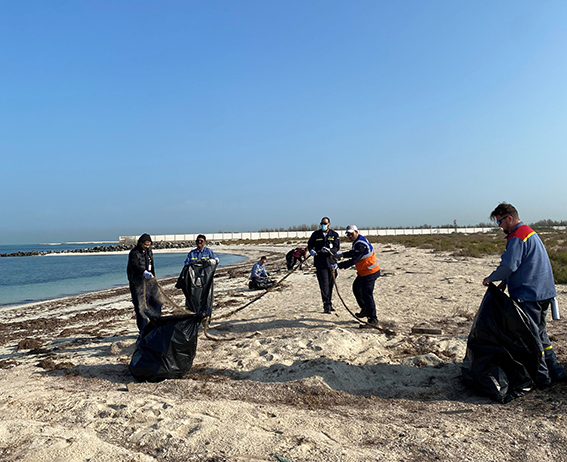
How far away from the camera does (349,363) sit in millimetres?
5047

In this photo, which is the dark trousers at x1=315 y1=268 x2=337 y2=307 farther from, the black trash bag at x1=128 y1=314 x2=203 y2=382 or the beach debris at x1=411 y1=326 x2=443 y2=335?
the black trash bag at x1=128 y1=314 x2=203 y2=382

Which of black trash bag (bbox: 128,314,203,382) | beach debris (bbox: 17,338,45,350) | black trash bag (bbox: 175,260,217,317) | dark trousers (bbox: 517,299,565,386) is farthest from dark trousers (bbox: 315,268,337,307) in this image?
beach debris (bbox: 17,338,45,350)

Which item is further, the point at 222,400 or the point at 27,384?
the point at 27,384

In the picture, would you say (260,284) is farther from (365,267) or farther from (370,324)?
(370,324)

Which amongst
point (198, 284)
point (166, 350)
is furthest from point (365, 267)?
point (166, 350)

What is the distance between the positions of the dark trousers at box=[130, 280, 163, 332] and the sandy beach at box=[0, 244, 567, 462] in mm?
428

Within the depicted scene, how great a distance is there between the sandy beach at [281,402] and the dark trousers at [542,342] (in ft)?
0.40

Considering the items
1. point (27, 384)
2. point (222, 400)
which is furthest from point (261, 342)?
point (27, 384)

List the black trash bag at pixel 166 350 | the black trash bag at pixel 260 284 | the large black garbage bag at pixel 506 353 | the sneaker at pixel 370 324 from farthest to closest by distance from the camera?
the black trash bag at pixel 260 284, the sneaker at pixel 370 324, the black trash bag at pixel 166 350, the large black garbage bag at pixel 506 353

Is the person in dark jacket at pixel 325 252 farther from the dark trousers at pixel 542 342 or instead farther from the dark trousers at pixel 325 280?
the dark trousers at pixel 542 342

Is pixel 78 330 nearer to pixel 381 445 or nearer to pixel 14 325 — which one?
pixel 14 325

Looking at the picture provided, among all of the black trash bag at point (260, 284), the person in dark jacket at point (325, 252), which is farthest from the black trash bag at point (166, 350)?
the black trash bag at point (260, 284)

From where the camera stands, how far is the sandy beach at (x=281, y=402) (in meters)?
2.94

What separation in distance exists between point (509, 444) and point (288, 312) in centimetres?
587
